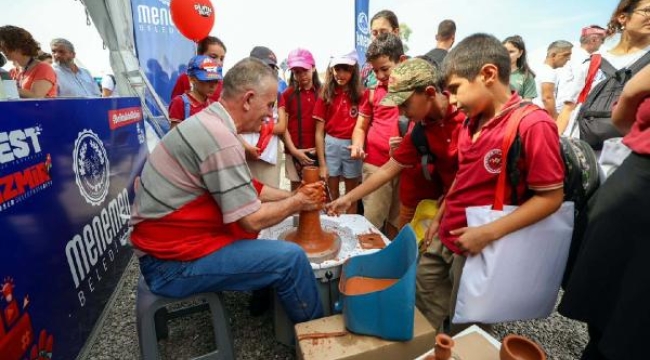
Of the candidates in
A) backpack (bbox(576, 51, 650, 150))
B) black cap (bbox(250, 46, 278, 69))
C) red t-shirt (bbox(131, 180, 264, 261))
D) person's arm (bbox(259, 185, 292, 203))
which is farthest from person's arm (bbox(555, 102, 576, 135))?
red t-shirt (bbox(131, 180, 264, 261))

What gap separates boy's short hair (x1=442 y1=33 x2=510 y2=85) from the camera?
1645mm

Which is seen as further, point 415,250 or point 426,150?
point 426,150

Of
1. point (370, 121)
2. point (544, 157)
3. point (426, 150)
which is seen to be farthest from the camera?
point (370, 121)

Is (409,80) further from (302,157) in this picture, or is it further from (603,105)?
(302,157)

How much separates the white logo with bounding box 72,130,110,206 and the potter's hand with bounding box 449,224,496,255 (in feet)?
8.38

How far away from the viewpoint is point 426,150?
2.35 meters

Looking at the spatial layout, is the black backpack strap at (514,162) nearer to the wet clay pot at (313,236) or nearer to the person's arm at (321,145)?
the wet clay pot at (313,236)

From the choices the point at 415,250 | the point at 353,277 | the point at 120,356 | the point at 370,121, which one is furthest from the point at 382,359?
the point at 370,121

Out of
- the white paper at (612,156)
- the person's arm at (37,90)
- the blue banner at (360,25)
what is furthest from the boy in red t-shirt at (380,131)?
the blue banner at (360,25)

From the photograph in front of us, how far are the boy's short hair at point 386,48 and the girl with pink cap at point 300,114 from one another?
2.55ft

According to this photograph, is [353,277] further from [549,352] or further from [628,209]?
[549,352]

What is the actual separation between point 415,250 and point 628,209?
0.80 metres

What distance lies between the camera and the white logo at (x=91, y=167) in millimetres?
2470

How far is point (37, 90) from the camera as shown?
13.5 ft
